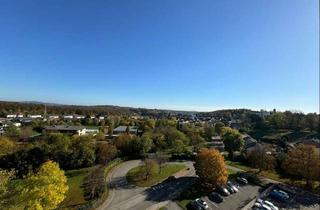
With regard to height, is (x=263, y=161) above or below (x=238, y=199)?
above

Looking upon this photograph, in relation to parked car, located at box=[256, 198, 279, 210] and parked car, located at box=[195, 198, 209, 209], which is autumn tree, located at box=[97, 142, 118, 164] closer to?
parked car, located at box=[195, 198, 209, 209]

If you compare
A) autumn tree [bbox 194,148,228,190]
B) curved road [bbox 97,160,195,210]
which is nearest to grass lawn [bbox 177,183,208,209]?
curved road [bbox 97,160,195,210]

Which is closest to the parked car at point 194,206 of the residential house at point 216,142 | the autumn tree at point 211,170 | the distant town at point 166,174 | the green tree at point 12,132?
the distant town at point 166,174

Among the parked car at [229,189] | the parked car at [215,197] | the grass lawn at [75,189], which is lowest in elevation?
the grass lawn at [75,189]

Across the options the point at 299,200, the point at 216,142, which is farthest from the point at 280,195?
the point at 216,142

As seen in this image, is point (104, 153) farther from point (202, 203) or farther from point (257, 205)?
point (257, 205)

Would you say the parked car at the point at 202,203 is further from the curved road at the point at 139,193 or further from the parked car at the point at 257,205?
the parked car at the point at 257,205

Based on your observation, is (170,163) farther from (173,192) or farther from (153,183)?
(173,192)
